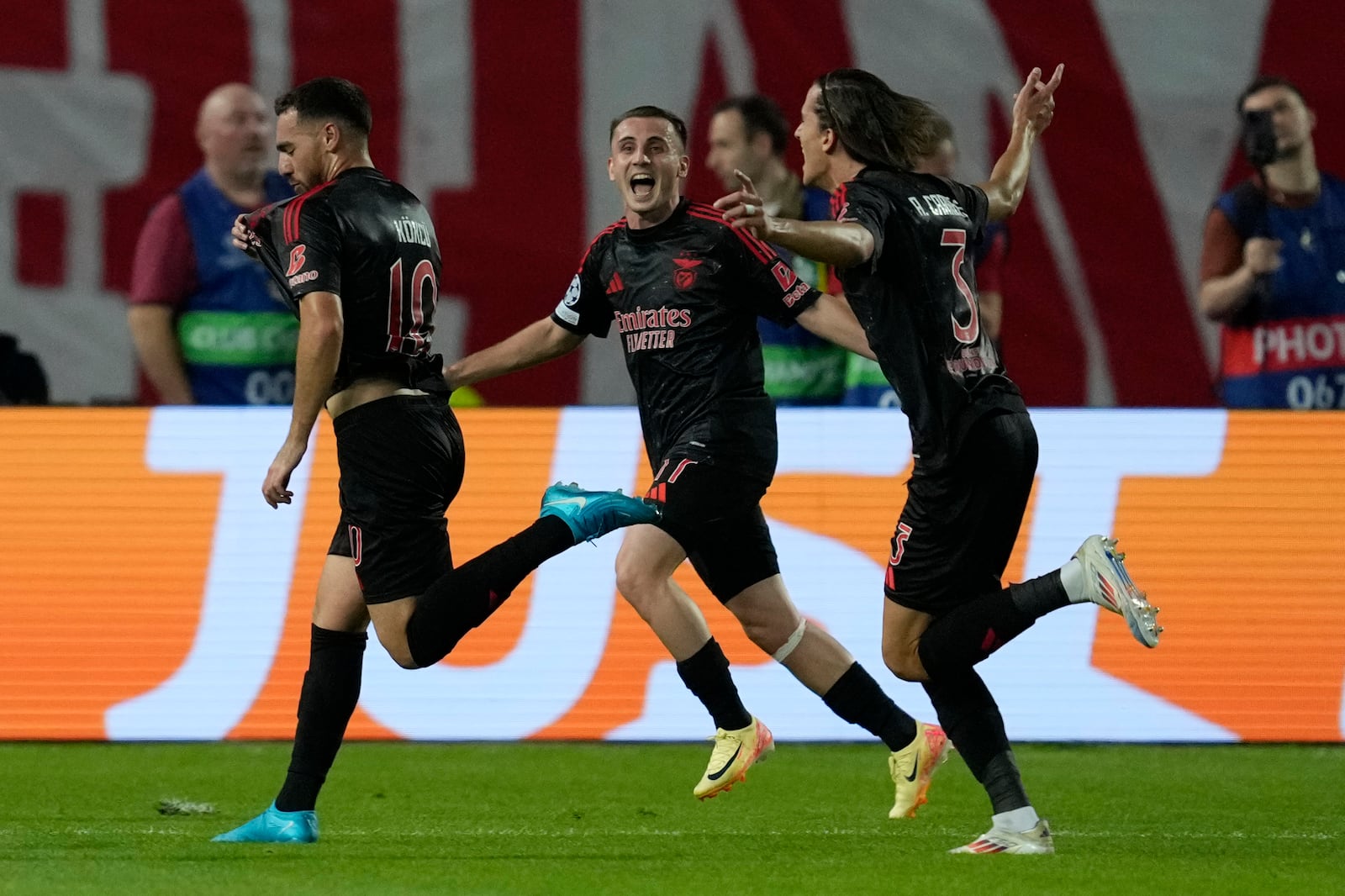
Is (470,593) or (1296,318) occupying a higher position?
(1296,318)

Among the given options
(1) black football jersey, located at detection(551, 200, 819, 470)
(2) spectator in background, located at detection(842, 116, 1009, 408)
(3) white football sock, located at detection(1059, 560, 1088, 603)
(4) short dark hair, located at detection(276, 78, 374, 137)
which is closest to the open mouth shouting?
(1) black football jersey, located at detection(551, 200, 819, 470)

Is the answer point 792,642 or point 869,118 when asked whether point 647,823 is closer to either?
point 792,642

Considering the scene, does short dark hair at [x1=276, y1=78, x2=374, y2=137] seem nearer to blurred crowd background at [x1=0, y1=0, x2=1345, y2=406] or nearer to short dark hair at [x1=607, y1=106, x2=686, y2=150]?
short dark hair at [x1=607, y1=106, x2=686, y2=150]

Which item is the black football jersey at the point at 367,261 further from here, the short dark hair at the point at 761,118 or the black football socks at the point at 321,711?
the short dark hair at the point at 761,118

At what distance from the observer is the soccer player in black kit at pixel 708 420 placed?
19.9 ft

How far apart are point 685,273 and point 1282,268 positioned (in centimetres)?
365

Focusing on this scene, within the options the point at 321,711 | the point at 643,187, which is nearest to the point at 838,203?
the point at 643,187

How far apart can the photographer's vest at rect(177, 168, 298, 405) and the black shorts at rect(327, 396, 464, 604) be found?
3.32m

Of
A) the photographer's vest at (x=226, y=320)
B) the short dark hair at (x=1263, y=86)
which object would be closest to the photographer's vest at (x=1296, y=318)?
the short dark hair at (x=1263, y=86)

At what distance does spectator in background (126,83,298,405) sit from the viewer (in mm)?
8773

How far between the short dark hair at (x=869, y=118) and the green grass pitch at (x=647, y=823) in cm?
182

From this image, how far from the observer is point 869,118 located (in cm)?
543

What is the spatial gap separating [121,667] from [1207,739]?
4.23 metres

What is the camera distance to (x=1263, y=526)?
8258 millimetres
